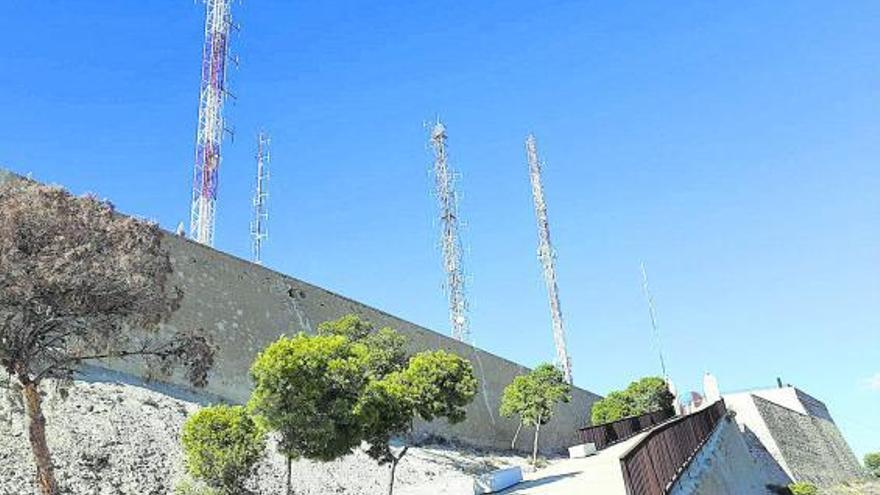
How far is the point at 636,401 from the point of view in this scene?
3722 cm

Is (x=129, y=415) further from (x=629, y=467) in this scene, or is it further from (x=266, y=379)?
(x=629, y=467)

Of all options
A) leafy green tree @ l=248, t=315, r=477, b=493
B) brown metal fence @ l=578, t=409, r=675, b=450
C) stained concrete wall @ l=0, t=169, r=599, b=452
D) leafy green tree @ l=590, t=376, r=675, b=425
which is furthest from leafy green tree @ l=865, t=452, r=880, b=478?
leafy green tree @ l=248, t=315, r=477, b=493

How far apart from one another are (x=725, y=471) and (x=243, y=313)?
1573 cm

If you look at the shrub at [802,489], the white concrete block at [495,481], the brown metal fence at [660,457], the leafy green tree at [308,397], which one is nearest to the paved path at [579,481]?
the white concrete block at [495,481]

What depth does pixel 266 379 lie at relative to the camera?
1277cm

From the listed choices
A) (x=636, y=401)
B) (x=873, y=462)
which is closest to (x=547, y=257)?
(x=636, y=401)

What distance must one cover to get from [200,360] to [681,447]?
9.78 m

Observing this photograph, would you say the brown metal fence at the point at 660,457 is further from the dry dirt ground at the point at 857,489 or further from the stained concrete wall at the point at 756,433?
the dry dirt ground at the point at 857,489

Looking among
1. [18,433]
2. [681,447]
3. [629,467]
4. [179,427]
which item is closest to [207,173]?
[179,427]

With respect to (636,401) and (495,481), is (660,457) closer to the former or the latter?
(495,481)

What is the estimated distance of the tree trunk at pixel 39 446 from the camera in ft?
32.8

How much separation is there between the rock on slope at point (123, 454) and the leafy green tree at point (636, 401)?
66.3 ft

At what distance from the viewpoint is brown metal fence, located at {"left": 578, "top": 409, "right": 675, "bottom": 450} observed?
27.1 m

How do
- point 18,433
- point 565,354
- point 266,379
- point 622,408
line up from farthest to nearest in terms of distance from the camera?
point 565,354, point 622,408, point 18,433, point 266,379
